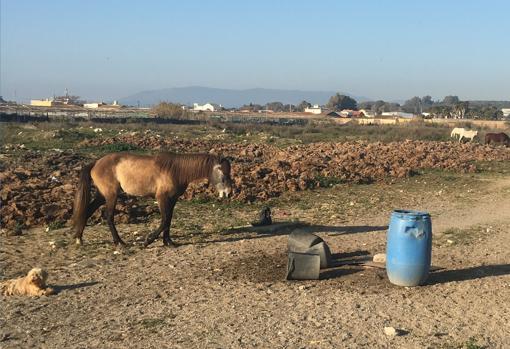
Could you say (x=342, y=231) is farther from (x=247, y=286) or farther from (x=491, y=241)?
(x=247, y=286)

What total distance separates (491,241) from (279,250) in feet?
12.6

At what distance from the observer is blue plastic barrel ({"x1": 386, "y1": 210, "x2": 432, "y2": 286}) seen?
7168mm

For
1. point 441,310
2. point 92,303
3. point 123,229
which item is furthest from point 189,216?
point 441,310

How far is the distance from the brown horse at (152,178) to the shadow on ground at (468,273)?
330 cm

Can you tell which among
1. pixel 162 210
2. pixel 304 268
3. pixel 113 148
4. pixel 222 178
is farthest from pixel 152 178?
pixel 113 148

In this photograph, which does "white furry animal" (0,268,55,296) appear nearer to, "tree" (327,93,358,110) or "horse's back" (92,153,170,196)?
"horse's back" (92,153,170,196)

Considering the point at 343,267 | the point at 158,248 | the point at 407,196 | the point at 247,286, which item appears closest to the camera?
the point at 247,286

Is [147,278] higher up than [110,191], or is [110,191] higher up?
[110,191]

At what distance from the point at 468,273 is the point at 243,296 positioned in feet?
10.8

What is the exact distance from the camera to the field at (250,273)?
5.64 meters

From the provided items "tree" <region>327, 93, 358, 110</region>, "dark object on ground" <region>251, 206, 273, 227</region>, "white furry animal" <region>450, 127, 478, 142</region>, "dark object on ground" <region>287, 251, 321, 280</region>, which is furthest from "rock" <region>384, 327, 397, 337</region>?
"tree" <region>327, 93, 358, 110</region>

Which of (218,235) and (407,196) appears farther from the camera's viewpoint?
(407,196)

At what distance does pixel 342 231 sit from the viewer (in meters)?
10.8

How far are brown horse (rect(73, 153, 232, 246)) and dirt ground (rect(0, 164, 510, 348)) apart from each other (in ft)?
1.65
